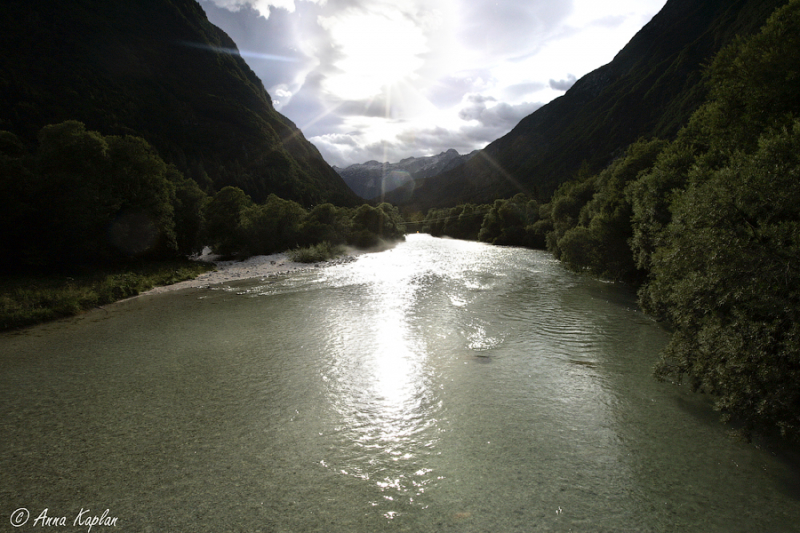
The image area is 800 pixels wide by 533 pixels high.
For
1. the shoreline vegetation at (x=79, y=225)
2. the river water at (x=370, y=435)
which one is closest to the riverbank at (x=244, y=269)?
the shoreline vegetation at (x=79, y=225)

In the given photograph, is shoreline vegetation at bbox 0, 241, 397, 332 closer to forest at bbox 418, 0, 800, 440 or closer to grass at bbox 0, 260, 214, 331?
grass at bbox 0, 260, 214, 331

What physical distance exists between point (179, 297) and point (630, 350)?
2748cm

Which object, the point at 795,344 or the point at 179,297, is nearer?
the point at 795,344

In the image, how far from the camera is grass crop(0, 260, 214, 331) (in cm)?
1716

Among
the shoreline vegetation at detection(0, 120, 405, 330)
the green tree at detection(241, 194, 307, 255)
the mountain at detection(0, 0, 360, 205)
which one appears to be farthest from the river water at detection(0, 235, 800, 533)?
the mountain at detection(0, 0, 360, 205)

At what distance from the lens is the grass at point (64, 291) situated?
56.3 ft

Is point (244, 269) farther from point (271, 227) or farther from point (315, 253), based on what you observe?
point (271, 227)

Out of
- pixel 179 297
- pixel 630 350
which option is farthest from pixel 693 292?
pixel 179 297

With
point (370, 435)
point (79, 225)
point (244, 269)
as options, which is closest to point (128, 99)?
point (244, 269)

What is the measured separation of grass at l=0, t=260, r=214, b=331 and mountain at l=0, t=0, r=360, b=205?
4117 inches

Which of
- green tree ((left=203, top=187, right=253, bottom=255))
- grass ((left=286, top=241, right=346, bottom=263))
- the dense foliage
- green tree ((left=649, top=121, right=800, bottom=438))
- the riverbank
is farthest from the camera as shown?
green tree ((left=203, top=187, right=253, bottom=255))

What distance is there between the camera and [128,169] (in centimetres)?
3148

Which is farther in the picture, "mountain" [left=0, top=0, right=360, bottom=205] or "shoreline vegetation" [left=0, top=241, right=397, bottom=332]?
"mountain" [left=0, top=0, right=360, bottom=205]

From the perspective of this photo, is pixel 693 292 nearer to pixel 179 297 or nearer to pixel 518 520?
pixel 518 520
